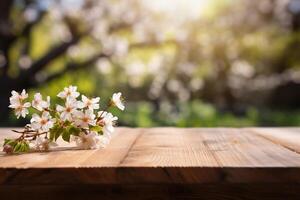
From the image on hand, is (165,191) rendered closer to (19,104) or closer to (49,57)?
(19,104)

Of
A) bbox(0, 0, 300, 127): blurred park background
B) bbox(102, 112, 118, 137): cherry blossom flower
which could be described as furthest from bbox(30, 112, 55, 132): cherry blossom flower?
bbox(0, 0, 300, 127): blurred park background

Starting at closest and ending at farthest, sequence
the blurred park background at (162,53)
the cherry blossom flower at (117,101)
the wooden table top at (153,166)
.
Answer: the wooden table top at (153,166) < the cherry blossom flower at (117,101) < the blurred park background at (162,53)

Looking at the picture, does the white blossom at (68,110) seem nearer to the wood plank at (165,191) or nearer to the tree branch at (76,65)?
the wood plank at (165,191)

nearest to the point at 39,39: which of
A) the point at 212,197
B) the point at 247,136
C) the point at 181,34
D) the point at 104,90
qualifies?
the point at 104,90

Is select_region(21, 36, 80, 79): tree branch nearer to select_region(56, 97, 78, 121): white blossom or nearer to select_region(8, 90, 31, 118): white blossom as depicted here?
select_region(8, 90, 31, 118): white blossom

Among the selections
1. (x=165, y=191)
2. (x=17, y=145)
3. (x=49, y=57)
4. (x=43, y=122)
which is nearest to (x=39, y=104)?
(x=43, y=122)

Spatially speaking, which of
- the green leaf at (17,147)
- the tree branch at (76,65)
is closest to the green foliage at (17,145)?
the green leaf at (17,147)
